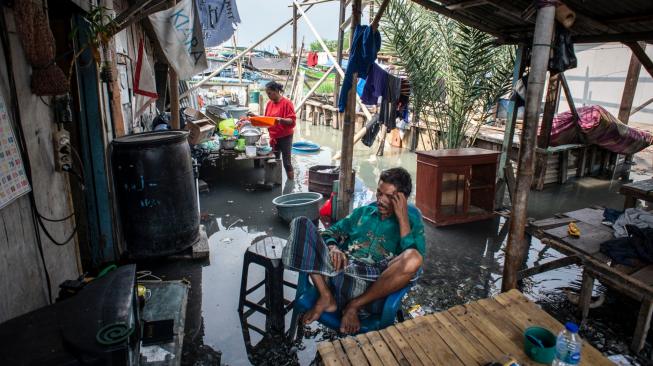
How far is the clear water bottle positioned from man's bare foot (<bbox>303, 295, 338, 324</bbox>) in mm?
1350

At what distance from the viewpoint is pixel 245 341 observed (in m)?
3.01

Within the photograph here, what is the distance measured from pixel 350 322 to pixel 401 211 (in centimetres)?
86

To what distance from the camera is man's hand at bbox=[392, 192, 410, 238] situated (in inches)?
107

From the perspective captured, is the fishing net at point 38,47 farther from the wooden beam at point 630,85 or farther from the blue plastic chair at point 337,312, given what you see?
the wooden beam at point 630,85

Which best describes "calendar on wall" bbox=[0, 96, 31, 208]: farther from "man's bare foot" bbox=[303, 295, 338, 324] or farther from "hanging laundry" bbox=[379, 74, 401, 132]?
"hanging laundry" bbox=[379, 74, 401, 132]

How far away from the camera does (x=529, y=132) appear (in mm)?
2816

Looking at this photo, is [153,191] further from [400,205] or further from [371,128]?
[371,128]

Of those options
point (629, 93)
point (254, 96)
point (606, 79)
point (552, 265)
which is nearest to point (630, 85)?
point (629, 93)

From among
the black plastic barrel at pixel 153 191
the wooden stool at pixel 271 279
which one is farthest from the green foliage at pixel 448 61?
the wooden stool at pixel 271 279

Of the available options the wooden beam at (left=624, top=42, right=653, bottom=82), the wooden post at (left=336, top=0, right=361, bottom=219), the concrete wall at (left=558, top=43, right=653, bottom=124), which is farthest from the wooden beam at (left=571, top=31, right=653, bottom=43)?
the concrete wall at (left=558, top=43, right=653, bottom=124)

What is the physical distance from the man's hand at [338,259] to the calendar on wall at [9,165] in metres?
1.99

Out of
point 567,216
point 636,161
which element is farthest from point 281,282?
point 636,161

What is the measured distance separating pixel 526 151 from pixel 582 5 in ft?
8.80

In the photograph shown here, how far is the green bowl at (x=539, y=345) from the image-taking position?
1894 millimetres
